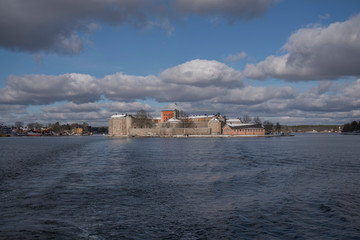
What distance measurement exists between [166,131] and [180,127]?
6374 mm

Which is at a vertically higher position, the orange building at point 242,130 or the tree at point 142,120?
the tree at point 142,120

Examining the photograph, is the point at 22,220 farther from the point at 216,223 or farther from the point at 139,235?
the point at 216,223

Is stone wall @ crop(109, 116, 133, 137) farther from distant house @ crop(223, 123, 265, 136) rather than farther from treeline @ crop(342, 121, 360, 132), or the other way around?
treeline @ crop(342, 121, 360, 132)

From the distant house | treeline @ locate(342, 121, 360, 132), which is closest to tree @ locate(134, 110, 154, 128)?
the distant house

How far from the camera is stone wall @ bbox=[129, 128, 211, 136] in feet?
396

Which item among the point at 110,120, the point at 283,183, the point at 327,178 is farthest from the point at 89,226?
the point at 110,120

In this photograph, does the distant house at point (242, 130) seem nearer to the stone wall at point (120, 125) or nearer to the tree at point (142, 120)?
the tree at point (142, 120)

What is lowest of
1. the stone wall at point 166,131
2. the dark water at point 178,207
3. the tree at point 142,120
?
the dark water at point 178,207

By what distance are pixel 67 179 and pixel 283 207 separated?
10.8 metres

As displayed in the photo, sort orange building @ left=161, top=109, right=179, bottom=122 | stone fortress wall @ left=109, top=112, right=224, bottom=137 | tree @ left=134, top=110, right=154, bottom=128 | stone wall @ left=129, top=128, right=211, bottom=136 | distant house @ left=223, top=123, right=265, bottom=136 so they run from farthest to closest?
1. orange building @ left=161, top=109, right=179, bottom=122
2. tree @ left=134, top=110, right=154, bottom=128
3. stone wall @ left=129, top=128, right=211, bottom=136
4. stone fortress wall @ left=109, top=112, right=224, bottom=137
5. distant house @ left=223, top=123, right=265, bottom=136

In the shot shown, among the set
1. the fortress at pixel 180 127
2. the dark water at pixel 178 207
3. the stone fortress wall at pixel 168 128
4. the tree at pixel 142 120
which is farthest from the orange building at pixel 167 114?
the dark water at pixel 178 207

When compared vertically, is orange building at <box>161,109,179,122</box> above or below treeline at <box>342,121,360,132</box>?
above

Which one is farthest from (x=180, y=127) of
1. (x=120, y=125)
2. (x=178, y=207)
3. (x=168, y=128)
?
(x=178, y=207)

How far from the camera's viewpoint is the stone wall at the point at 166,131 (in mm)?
120688
